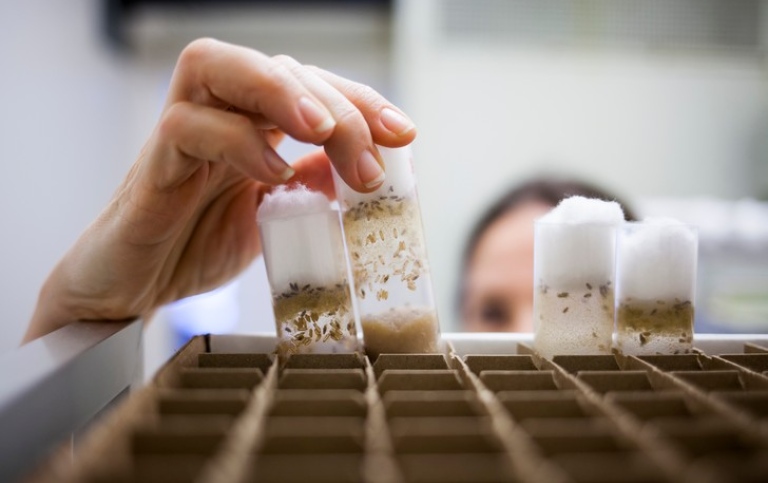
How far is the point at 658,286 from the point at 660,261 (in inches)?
0.9

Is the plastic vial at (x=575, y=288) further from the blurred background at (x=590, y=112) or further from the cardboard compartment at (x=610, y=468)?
the blurred background at (x=590, y=112)

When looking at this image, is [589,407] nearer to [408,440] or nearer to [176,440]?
[408,440]

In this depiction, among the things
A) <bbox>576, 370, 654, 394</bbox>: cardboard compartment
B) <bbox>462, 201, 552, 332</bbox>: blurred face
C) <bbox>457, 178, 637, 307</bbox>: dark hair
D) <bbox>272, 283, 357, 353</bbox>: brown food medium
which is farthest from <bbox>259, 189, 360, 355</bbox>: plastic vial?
<bbox>457, 178, 637, 307</bbox>: dark hair

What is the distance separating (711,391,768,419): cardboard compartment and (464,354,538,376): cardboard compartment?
0.48 feet

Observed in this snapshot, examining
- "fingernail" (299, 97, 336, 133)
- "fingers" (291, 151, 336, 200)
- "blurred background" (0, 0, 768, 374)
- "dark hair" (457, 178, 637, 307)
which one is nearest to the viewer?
"fingernail" (299, 97, 336, 133)

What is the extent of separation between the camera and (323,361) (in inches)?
21.4

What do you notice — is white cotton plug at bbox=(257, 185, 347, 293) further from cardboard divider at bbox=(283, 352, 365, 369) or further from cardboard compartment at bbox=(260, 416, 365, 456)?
cardboard compartment at bbox=(260, 416, 365, 456)

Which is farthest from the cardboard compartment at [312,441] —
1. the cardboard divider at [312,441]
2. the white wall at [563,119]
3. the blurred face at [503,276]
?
the white wall at [563,119]

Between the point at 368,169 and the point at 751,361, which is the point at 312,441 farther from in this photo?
the point at 751,361

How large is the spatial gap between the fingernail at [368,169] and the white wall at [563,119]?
1.58m

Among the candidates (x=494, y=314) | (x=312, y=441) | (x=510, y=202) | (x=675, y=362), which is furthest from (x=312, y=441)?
(x=510, y=202)

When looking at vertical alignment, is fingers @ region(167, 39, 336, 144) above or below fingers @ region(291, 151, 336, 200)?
above

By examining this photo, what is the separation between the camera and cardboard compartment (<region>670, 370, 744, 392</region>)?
0.49m

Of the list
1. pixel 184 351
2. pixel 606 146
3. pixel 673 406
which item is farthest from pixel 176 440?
Answer: pixel 606 146
